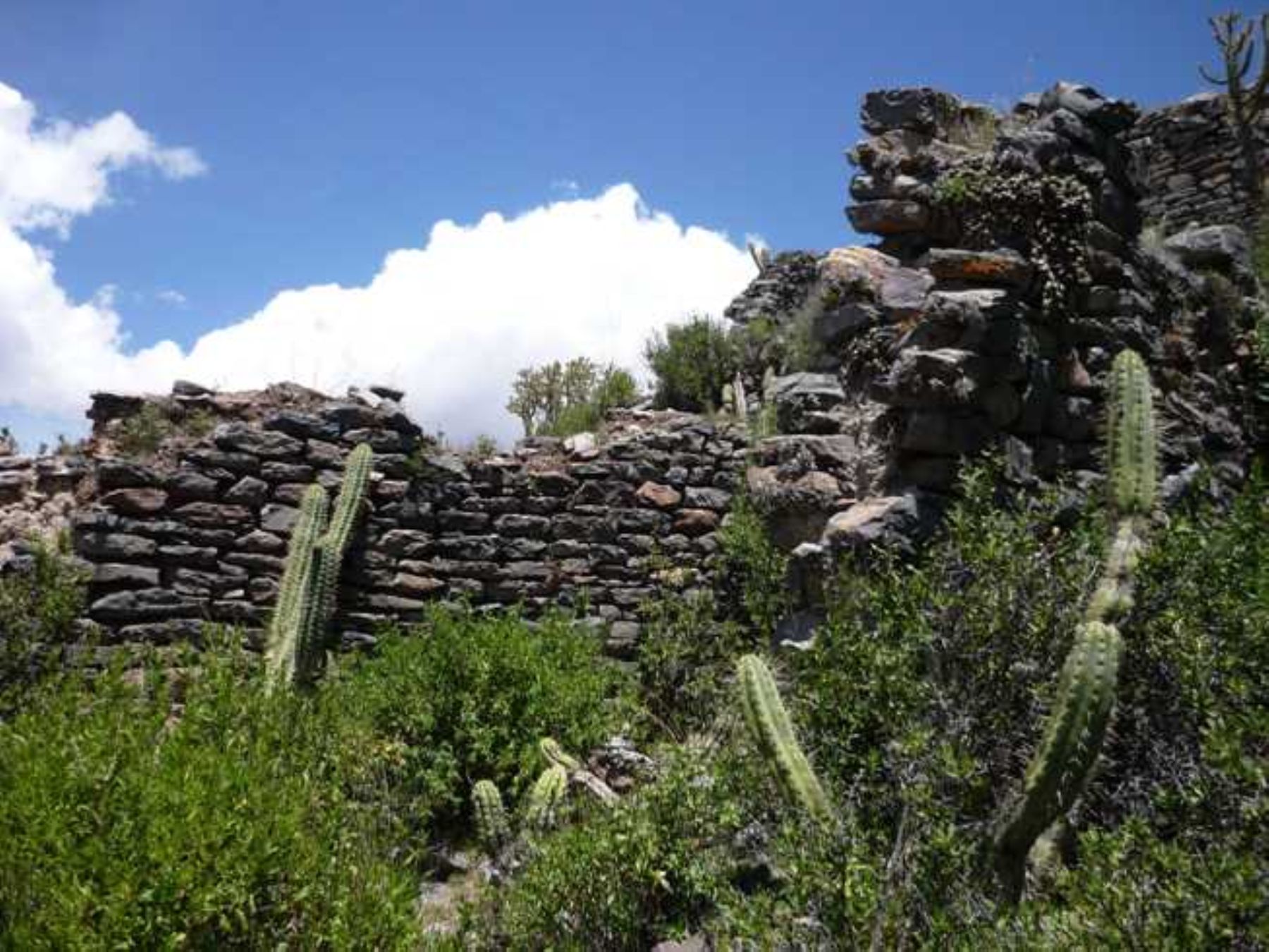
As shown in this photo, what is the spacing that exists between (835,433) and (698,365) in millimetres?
3101

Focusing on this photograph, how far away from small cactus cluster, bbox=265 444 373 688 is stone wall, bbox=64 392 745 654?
0.80 feet

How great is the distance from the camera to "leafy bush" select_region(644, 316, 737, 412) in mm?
9852

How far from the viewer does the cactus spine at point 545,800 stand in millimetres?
4777

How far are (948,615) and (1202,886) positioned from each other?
6.25 ft

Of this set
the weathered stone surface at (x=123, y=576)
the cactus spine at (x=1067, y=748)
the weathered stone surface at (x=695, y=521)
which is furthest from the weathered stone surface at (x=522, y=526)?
the cactus spine at (x=1067, y=748)

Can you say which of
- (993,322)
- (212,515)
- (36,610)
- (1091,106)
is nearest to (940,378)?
(993,322)

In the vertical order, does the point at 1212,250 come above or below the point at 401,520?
above

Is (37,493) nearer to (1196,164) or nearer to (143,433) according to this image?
(143,433)

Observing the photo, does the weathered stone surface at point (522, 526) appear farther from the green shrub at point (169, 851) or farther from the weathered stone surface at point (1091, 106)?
the weathered stone surface at point (1091, 106)

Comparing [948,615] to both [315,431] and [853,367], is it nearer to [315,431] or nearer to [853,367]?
[853,367]

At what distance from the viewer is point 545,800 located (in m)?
4.89

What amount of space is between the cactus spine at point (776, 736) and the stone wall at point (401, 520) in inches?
133

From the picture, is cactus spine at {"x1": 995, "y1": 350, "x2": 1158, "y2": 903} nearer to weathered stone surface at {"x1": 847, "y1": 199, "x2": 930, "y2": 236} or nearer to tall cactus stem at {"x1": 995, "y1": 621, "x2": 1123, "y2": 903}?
tall cactus stem at {"x1": 995, "y1": 621, "x2": 1123, "y2": 903}

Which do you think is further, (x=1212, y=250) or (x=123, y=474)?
(x=1212, y=250)
